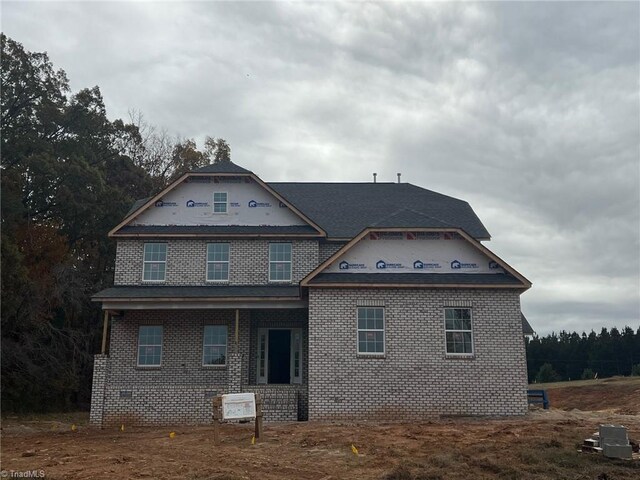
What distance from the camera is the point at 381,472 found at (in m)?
10.6

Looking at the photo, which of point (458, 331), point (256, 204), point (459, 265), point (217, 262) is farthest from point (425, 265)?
point (217, 262)

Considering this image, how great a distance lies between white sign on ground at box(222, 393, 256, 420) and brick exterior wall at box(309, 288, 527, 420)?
443cm

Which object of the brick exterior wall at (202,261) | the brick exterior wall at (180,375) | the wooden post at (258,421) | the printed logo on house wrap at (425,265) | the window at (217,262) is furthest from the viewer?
the window at (217,262)

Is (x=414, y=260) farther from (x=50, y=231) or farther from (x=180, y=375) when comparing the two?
(x=50, y=231)

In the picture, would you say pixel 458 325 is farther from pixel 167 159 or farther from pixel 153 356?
pixel 167 159

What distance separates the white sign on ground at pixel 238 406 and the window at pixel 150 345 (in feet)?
27.1

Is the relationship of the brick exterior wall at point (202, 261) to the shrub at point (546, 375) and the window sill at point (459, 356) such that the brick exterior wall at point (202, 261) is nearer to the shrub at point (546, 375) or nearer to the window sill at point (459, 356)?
the window sill at point (459, 356)

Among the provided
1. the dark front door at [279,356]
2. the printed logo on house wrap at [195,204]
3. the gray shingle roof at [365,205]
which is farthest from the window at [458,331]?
the printed logo on house wrap at [195,204]

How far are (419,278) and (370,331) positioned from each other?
2.22 metres

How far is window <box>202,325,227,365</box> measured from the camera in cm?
2150

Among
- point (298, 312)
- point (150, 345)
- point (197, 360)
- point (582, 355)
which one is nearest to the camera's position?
point (197, 360)

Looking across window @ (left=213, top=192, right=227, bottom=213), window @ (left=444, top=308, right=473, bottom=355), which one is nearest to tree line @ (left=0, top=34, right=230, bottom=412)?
window @ (left=213, top=192, right=227, bottom=213)

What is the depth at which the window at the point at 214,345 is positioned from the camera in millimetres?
21500

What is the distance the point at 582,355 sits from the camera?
205 feet
